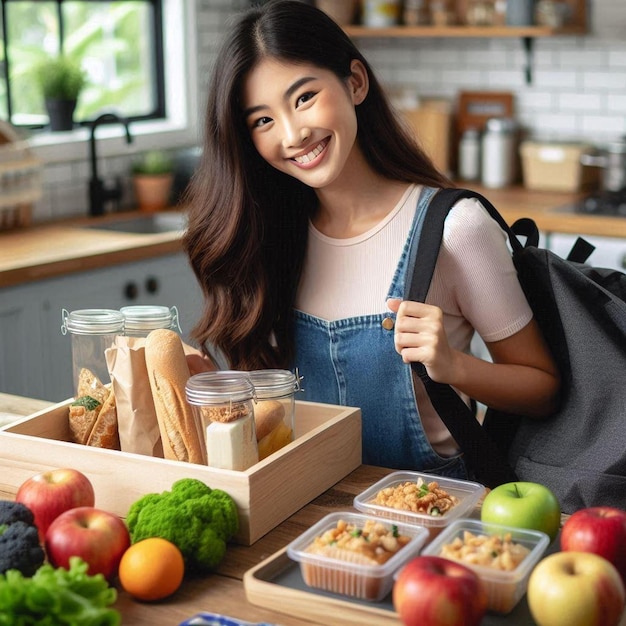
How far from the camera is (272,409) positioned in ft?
5.19

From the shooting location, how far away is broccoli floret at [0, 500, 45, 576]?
1.25 metres

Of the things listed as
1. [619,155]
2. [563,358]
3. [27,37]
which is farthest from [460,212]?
[27,37]

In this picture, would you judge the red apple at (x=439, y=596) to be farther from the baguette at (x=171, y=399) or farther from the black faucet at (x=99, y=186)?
the black faucet at (x=99, y=186)

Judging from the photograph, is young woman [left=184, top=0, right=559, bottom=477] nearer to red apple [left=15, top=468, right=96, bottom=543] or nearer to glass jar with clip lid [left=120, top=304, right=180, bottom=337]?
glass jar with clip lid [left=120, top=304, right=180, bottom=337]

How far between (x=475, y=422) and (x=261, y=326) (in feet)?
1.71

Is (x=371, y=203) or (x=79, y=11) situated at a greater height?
(x=79, y=11)

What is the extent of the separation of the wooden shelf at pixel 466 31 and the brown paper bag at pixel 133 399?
3404 millimetres

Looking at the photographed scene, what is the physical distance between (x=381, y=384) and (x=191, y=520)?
0.70 meters

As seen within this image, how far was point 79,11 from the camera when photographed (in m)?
4.61

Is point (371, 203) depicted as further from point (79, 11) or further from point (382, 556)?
point (79, 11)

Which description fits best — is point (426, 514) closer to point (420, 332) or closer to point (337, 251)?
point (420, 332)

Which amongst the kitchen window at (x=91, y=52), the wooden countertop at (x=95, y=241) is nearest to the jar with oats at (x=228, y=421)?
the wooden countertop at (x=95, y=241)

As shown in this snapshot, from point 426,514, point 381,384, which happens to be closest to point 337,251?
point 381,384

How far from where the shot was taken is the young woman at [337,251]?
1863 mm
